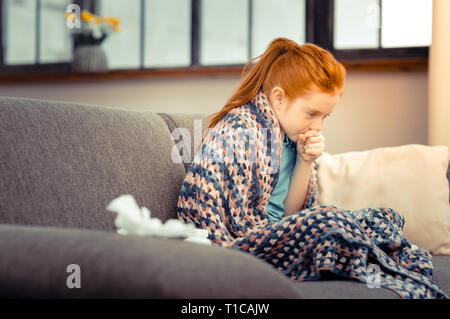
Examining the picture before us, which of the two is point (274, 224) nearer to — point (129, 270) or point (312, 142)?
point (312, 142)

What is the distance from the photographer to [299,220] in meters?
0.97

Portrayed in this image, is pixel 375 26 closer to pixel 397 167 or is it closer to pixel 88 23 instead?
pixel 397 167

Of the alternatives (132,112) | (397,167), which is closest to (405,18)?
(397,167)

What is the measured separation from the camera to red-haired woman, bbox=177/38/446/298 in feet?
3.09

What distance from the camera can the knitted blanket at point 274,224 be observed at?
0.93 meters

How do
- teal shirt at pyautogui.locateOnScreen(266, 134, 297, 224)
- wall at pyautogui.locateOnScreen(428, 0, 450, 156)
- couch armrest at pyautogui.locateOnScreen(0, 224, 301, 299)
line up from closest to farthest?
couch armrest at pyautogui.locateOnScreen(0, 224, 301, 299) → teal shirt at pyautogui.locateOnScreen(266, 134, 297, 224) → wall at pyautogui.locateOnScreen(428, 0, 450, 156)

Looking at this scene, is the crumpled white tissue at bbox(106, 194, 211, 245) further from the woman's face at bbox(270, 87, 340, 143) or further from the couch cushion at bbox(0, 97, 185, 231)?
the woman's face at bbox(270, 87, 340, 143)

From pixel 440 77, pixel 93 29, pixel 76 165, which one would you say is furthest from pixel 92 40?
pixel 76 165

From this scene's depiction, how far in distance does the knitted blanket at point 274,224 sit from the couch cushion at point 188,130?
0.18m

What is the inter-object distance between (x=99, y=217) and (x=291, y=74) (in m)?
0.57

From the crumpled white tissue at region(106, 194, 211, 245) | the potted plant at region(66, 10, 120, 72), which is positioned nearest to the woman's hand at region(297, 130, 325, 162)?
the crumpled white tissue at region(106, 194, 211, 245)

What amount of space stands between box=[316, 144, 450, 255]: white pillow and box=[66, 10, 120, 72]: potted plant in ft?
5.09

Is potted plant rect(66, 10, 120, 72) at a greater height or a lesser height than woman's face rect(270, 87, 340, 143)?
greater

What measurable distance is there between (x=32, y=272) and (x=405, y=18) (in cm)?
197
